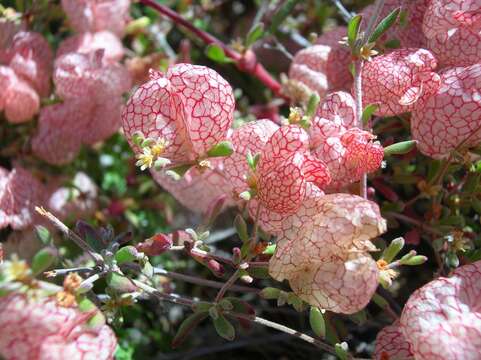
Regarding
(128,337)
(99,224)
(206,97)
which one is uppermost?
(206,97)

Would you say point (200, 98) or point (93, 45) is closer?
point (200, 98)

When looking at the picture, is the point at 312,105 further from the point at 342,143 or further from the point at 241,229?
the point at 241,229

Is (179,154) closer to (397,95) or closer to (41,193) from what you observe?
(397,95)

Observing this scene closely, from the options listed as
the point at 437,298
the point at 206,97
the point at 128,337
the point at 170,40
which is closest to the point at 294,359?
the point at 128,337

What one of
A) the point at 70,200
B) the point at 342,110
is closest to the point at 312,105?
the point at 342,110

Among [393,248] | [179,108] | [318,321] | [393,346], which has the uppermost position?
[179,108]

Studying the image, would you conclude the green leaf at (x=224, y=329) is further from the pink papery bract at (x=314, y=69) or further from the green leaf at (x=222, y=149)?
the pink papery bract at (x=314, y=69)
